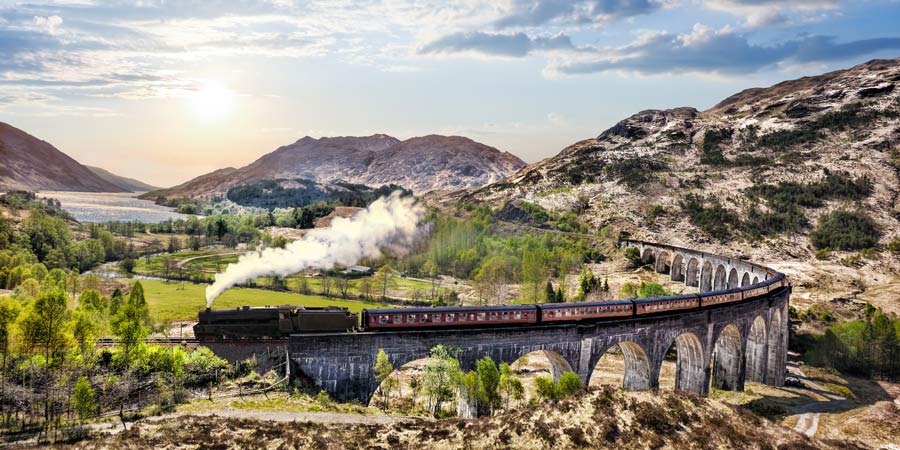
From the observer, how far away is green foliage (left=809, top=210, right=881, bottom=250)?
116 metres

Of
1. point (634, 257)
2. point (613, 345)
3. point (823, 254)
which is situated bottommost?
point (634, 257)

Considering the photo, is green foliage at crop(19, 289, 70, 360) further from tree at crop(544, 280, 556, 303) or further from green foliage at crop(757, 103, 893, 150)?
green foliage at crop(757, 103, 893, 150)

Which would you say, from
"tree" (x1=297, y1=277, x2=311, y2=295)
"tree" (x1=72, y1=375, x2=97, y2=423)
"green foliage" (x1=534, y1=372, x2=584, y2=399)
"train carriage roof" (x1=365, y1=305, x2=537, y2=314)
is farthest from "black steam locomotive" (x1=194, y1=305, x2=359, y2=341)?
"tree" (x1=297, y1=277, x2=311, y2=295)

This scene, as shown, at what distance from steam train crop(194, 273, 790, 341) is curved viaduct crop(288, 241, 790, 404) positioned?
593mm

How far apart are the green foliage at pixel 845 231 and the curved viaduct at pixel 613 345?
76467 millimetres

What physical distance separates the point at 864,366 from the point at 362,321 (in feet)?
187

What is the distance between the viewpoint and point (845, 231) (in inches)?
4776

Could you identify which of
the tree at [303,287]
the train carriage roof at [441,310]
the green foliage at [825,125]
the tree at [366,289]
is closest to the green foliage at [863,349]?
the train carriage roof at [441,310]

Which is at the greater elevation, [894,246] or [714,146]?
[714,146]

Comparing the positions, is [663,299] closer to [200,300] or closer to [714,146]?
[200,300]

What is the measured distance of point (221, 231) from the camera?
150 m

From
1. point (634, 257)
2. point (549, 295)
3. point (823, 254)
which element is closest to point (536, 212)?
point (634, 257)

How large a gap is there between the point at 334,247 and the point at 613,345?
53.1 metres

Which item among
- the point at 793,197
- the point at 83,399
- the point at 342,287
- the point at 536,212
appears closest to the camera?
the point at 83,399
